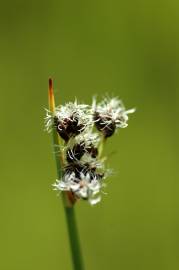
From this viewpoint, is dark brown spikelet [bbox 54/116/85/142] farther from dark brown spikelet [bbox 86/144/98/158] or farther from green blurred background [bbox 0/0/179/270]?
green blurred background [bbox 0/0/179/270]

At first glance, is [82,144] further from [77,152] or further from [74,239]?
[74,239]

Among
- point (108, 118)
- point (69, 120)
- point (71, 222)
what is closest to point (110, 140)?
point (108, 118)

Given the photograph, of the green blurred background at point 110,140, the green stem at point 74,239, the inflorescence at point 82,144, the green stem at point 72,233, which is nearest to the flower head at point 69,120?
the inflorescence at point 82,144

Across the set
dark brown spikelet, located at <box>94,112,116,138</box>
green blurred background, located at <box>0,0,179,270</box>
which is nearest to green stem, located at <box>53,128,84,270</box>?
dark brown spikelet, located at <box>94,112,116,138</box>

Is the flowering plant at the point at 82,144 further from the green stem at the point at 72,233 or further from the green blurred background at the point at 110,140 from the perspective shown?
the green blurred background at the point at 110,140

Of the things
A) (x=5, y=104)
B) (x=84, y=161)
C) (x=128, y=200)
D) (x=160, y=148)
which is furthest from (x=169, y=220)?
(x=84, y=161)

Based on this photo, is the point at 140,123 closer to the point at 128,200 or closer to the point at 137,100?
the point at 137,100
